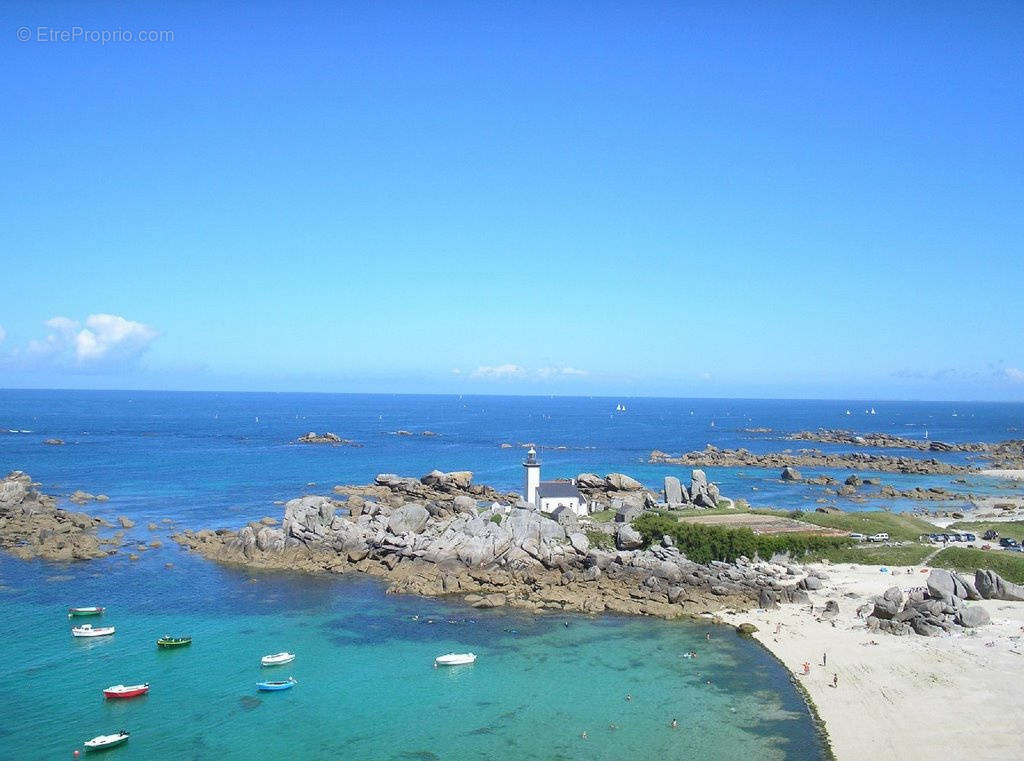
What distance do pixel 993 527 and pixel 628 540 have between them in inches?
1371

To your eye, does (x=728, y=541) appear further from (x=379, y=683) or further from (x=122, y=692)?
(x=122, y=692)

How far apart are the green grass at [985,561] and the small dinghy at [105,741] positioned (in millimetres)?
48630

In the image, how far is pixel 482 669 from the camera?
3672 cm

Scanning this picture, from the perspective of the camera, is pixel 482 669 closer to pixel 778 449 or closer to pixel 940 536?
pixel 940 536

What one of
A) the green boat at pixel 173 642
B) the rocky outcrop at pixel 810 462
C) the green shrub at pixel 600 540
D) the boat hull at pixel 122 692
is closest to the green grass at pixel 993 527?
Result: the green shrub at pixel 600 540

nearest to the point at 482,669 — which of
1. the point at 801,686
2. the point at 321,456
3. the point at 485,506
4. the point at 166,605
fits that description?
the point at 801,686

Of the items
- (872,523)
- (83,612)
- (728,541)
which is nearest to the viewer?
(83,612)

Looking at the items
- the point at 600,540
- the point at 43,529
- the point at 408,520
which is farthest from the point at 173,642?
the point at 43,529

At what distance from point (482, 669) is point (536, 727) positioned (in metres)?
6.17

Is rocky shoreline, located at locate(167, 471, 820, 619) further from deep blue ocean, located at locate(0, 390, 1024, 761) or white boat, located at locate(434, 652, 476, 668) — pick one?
white boat, located at locate(434, 652, 476, 668)

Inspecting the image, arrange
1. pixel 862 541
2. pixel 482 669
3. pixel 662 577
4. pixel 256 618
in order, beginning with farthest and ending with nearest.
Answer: pixel 862 541, pixel 662 577, pixel 256 618, pixel 482 669

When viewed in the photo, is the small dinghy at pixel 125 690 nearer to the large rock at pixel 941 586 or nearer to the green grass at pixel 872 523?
the large rock at pixel 941 586

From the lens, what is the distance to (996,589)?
4441cm

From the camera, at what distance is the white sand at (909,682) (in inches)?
1137
